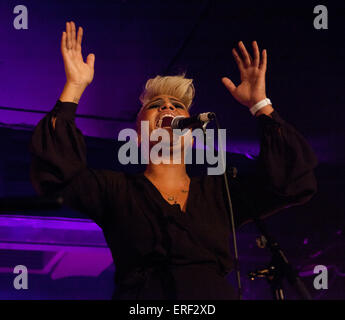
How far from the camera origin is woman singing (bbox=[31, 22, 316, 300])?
149 cm

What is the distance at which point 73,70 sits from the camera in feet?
5.49

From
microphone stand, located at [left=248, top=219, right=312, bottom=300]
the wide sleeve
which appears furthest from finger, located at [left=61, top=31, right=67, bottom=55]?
microphone stand, located at [left=248, top=219, right=312, bottom=300]

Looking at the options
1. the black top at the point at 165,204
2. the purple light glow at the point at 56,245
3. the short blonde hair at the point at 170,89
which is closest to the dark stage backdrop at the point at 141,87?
the purple light glow at the point at 56,245

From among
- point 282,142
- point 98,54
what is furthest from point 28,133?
point 282,142

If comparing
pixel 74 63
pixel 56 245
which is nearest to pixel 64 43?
pixel 74 63

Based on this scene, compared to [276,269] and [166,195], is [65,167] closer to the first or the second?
[166,195]

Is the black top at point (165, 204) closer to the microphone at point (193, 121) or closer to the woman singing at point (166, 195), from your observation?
the woman singing at point (166, 195)

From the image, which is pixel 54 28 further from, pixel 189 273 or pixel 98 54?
pixel 189 273

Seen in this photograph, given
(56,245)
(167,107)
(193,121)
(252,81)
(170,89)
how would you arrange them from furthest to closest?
(56,245) < (170,89) < (167,107) < (252,81) < (193,121)

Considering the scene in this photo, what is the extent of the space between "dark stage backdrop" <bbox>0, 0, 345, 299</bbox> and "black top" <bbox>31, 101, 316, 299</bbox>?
1046mm

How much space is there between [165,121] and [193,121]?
0.27 metres

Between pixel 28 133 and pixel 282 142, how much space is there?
8.46ft

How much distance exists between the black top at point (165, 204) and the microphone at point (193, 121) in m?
0.25

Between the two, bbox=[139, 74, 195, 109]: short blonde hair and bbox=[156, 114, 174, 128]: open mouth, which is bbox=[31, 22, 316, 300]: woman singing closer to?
bbox=[156, 114, 174, 128]: open mouth
